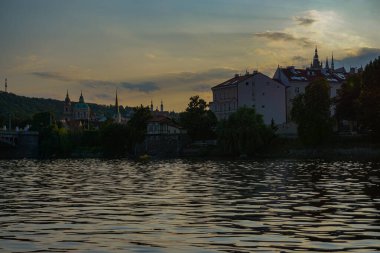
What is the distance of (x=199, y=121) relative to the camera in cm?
14475

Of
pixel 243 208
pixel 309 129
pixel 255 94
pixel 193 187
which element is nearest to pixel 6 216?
pixel 243 208

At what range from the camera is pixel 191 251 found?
1580 centimetres

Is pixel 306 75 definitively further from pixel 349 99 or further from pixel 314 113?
pixel 314 113

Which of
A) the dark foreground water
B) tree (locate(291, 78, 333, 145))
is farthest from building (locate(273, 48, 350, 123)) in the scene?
the dark foreground water

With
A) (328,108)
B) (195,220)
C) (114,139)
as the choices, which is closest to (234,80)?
(114,139)

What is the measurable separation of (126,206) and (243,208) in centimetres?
540

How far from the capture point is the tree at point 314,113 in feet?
363

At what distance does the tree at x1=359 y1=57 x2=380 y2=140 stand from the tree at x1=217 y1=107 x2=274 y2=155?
65.0 feet

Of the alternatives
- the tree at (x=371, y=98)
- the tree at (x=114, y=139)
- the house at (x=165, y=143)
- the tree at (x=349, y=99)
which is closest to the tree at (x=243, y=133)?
the tree at (x=349, y=99)

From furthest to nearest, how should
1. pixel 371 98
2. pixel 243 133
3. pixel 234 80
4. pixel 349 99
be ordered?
pixel 234 80 < pixel 349 99 < pixel 243 133 < pixel 371 98

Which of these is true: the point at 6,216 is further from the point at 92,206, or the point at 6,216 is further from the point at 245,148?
the point at 245,148

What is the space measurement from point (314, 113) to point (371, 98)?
10.9 metres

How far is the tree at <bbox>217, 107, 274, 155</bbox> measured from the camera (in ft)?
381

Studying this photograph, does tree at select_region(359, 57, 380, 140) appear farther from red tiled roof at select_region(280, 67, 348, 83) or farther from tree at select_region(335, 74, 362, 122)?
red tiled roof at select_region(280, 67, 348, 83)
